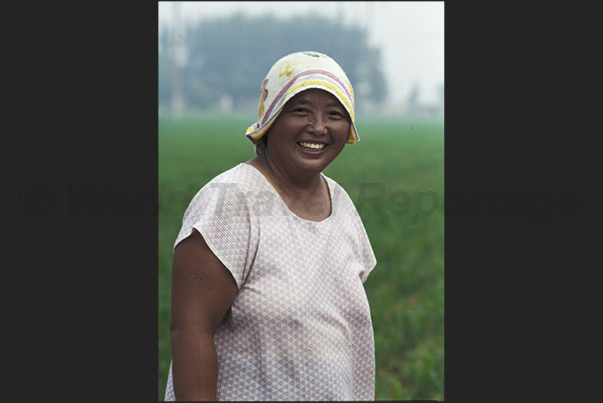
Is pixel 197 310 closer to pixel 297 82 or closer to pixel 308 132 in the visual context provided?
pixel 308 132

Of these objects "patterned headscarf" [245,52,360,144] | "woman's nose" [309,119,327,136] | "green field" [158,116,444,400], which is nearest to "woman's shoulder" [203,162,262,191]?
"patterned headscarf" [245,52,360,144]

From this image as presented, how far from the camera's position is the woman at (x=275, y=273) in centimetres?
189

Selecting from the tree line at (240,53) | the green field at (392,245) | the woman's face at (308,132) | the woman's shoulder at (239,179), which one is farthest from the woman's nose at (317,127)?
the tree line at (240,53)

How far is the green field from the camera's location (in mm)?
4093

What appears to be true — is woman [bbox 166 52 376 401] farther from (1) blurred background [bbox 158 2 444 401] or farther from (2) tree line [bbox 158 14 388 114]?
(2) tree line [bbox 158 14 388 114]

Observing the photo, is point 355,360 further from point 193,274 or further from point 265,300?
point 193,274

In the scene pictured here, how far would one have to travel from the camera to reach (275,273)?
194cm

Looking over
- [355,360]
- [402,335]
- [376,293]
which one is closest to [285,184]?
[355,360]

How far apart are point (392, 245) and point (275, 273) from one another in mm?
5986

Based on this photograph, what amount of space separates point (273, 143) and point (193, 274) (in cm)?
52

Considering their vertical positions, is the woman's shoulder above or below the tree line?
below

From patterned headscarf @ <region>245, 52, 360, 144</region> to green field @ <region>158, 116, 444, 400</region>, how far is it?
40 cm

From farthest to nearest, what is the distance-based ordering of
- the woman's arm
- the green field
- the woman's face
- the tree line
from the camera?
the tree line, the green field, the woman's face, the woman's arm

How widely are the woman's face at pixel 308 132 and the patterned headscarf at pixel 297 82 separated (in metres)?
0.03
